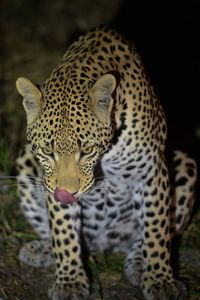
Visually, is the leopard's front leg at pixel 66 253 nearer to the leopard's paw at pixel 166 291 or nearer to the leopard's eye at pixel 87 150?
the leopard's paw at pixel 166 291

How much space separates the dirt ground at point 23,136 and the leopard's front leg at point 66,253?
0.66ft

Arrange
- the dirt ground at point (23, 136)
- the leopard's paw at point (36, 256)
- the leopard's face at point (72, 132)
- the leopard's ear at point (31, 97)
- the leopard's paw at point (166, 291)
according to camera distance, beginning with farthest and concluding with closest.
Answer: the leopard's paw at point (36, 256), the dirt ground at point (23, 136), the leopard's paw at point (166, 291), the leopard's ear at point (31, 97), the leopard's face at point (72, 132)

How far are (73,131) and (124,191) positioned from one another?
135cm

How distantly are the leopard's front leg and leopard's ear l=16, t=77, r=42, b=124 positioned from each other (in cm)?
98

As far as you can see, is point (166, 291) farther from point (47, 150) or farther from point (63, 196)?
point (47, 150)

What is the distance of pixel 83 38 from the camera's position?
7301 millimetres

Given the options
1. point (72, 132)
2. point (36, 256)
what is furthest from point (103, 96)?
point (36, 256)

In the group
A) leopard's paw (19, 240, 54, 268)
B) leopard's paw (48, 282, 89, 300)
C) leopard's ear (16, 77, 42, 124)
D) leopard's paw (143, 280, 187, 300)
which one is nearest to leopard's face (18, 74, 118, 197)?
leopard's ear (16, 77, 42, 124)

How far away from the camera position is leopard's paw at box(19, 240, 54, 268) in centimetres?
805

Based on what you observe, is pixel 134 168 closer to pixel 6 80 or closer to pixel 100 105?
pixel 100 105

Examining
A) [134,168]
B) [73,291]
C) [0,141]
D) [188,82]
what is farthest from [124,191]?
[188,82]

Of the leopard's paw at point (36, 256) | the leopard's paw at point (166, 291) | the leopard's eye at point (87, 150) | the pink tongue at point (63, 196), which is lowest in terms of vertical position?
the leopard's paw at point (166, 291)

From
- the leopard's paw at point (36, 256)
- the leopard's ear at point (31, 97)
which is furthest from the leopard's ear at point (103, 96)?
the leopard's paw at point (36, 256)

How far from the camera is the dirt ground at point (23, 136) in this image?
7648 mm
